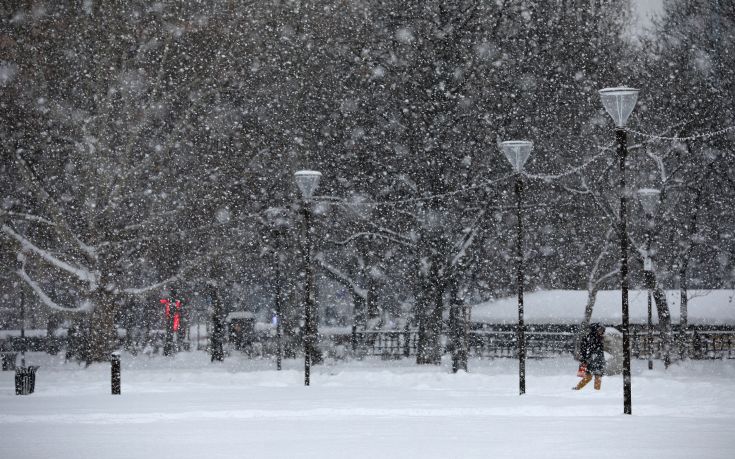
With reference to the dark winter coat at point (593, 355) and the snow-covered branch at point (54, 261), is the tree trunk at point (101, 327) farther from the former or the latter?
the dark winter coat at point (593, 355)

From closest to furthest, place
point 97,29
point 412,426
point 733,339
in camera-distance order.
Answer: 1. point 412,426
2. point 97,29
3. point 733,339

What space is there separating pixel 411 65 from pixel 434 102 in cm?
148

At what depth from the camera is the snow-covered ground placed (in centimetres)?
1217

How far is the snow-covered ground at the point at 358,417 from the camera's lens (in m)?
12.2

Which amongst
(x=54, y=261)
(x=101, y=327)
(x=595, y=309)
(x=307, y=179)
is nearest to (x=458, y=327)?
(x=307, y=179)

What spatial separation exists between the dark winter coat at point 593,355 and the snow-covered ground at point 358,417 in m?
0.61

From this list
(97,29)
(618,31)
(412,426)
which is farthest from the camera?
(618,31)

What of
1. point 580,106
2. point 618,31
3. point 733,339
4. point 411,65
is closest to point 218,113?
point 411,65

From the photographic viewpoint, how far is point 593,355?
21.9m

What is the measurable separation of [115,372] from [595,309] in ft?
101

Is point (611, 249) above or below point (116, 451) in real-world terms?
above

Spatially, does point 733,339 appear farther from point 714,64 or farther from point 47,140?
point 47,140

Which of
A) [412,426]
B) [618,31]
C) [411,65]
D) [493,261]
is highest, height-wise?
[618,31]

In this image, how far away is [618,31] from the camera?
38062mm
